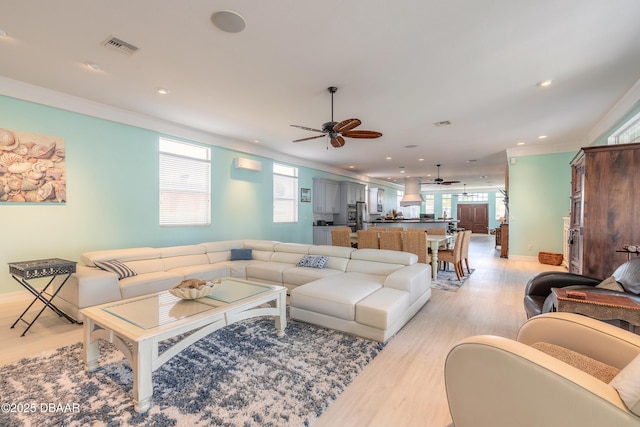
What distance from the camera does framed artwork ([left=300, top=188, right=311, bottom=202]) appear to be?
27.7 ft

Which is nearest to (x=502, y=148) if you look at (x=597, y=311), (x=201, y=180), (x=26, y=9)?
(x=597, y=311)

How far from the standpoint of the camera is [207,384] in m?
2.02

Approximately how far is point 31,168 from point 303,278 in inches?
152

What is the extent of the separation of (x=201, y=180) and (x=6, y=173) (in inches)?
107

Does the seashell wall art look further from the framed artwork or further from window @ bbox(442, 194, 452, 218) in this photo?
window @ bbox(442, 194, 452, 218)

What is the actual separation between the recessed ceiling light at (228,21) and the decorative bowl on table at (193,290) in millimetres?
2260

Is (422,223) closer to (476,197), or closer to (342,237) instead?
(342,237)

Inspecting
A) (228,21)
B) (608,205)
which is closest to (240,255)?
(228,21)

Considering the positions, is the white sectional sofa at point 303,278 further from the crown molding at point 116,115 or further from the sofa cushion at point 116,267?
the crown molding at point 116,115

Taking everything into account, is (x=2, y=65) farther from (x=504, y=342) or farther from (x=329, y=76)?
(x=504, y=342)

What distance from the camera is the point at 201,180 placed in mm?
5820

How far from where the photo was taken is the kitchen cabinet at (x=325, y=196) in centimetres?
902

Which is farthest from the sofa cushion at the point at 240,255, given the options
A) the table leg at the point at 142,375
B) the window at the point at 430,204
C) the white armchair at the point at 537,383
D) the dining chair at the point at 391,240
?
the window at the point at 430,204

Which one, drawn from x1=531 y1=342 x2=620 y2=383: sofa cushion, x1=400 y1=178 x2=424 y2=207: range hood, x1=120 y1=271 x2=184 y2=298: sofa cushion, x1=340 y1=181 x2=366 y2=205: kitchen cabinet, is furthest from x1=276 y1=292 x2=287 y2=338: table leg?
x1=400 y1=178 x2=424 y2=207: range hood
